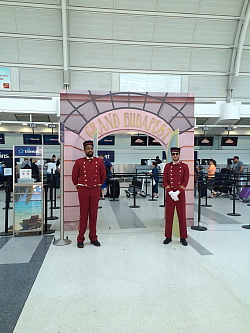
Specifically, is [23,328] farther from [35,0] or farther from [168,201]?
[35,0]

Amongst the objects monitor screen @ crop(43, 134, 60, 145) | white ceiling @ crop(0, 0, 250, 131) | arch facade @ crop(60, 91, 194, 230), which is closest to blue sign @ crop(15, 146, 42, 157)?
arch facade @ crop(60, 91, 194, 230)

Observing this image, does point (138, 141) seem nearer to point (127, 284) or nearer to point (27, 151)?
point (27, 151)

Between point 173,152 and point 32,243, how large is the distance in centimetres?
320

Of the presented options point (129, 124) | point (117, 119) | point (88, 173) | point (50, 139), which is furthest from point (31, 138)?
point (88, 173)

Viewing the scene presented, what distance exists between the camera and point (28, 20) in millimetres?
11781

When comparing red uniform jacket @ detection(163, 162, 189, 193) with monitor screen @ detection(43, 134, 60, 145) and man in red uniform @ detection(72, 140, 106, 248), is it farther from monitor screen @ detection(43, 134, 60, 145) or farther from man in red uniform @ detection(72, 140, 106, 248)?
monitor screen @ detection(43, 134, 60, 145)

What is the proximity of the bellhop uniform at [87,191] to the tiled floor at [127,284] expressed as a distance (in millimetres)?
375

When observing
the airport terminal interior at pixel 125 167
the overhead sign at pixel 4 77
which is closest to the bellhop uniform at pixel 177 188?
the airport terminal interior at pixel 125 167

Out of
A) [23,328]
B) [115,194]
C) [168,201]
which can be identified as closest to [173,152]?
[168,201]

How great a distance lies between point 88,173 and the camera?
4.62 metres

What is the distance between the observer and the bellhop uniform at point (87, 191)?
4.59 metres

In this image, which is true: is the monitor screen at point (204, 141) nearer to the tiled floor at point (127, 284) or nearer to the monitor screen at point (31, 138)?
the monitor screen at point (31, 138)

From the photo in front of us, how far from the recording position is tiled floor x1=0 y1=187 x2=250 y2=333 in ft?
7.77

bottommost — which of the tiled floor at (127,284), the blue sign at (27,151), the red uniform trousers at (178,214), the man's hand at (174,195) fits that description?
the tiled floor at (127,284)
